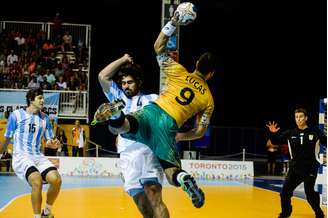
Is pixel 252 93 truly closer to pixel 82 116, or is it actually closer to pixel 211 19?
pixel 211 19

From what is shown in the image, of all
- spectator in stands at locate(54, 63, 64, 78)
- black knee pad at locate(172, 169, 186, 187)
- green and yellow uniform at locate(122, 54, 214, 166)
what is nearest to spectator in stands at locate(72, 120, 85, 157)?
spectator in stands at locate(54, 63, 64, 78)

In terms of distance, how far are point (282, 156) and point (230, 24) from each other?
9708mm

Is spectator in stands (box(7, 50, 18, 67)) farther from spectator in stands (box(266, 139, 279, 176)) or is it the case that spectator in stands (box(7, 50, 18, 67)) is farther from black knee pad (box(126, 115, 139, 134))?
black knee pad (box(126, 115, 139, 134))

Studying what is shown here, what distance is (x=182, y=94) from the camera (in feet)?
18.1

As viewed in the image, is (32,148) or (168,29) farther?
(32,148)

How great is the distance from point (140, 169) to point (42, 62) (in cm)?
1960

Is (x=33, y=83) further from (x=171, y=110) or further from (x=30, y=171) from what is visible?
(x=171, y=110)

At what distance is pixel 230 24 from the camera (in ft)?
96.7

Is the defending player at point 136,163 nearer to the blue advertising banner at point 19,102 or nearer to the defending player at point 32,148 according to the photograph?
the defending player at point 32,148

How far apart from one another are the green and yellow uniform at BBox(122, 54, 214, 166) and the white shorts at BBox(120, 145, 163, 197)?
→ 1.32 ft

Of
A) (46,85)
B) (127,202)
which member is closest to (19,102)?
(46,85)

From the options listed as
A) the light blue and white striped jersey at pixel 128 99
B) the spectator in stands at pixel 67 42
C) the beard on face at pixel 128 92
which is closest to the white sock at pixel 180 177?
the light blue and white striped jersey at pixel 128 99

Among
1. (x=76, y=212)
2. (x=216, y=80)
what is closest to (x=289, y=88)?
(x=216, y=80)

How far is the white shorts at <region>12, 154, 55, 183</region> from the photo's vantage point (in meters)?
7.73
